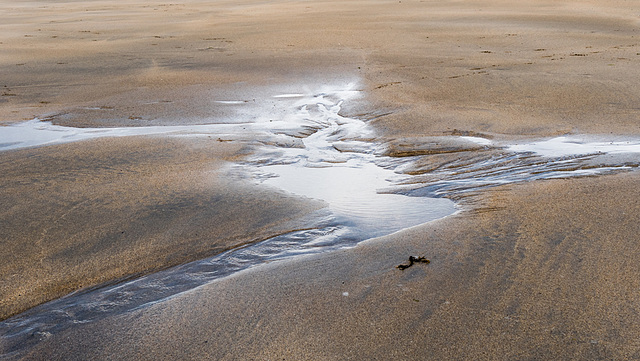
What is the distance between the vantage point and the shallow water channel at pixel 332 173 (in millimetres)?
3021

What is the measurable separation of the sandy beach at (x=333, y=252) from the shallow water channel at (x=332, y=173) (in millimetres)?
122

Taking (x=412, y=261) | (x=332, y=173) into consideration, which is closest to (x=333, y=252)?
→ (x=412, y=261)

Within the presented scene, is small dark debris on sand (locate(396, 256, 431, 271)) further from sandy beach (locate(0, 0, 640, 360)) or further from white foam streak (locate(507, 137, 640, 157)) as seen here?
white foam streak (locate(507, 137, 640, 157))

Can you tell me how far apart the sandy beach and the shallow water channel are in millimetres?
122

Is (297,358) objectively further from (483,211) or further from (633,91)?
(633,91)

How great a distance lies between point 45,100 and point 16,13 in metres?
15.9

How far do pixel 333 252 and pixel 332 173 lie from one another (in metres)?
1.75

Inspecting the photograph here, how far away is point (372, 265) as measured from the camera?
321 cm

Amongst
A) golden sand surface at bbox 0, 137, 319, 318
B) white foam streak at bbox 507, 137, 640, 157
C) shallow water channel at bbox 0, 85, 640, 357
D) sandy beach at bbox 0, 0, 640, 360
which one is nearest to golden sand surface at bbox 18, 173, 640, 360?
sandy beach at bbox 0, 0, 640, 360

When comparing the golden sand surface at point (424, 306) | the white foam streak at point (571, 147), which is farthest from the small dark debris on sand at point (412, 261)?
the white foam streak at point (571, 147)

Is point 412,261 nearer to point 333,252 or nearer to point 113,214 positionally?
point 333,252

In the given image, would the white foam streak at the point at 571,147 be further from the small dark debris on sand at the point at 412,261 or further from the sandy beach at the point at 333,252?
the small dark debris on sand at the point at 412,261

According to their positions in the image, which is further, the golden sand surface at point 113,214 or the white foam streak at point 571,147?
the white foam streak at point 571,147

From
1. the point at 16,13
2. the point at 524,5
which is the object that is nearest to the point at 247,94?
the point at 524,5
